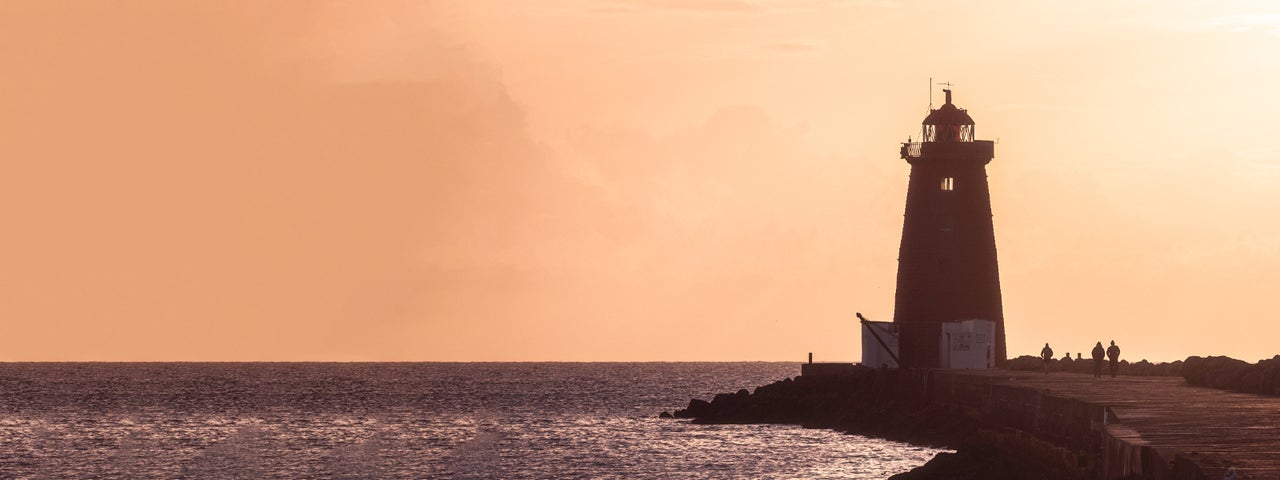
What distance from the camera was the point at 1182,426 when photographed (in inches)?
1153

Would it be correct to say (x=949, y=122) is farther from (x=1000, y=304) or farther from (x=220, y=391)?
(x=220, y=391)

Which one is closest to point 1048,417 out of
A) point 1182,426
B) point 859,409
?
point 1182,426

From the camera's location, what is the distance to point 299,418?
8831 centimetres

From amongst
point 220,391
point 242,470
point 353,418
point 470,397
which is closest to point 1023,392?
point 242,470

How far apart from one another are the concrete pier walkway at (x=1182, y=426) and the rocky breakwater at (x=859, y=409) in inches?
133

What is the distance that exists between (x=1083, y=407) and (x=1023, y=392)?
961 centimetres

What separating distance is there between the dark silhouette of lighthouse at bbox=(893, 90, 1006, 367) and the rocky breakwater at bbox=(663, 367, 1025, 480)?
2.53m

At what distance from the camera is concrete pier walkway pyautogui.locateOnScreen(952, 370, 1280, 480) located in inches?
907

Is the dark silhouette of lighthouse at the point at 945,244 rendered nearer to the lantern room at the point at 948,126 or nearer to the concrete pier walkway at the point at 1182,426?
the lantern room at the point at 948,126

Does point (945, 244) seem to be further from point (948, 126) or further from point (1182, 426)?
point (1182, 426)

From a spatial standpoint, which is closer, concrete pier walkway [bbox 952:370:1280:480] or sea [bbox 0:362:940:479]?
concrete pier walkway [bbox 952:370:1280:480]

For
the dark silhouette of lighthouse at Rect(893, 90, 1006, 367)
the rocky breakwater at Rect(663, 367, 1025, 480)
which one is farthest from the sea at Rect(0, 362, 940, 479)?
the dark silhouette of lighthouse at Rect(893, 90, 1006, 367)

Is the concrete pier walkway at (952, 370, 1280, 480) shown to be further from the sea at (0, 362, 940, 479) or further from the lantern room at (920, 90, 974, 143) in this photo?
the lantern room at (920, 90, 974, 143)

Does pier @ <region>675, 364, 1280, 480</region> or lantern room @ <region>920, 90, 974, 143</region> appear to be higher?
lantern room @ <region>920, 90, 974, 143</region>
